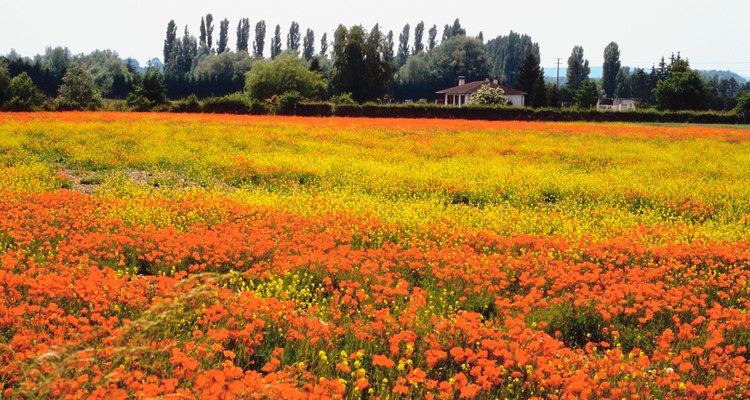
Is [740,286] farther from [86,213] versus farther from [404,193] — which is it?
[86,213]

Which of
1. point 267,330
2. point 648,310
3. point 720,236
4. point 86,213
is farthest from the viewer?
point 720,236

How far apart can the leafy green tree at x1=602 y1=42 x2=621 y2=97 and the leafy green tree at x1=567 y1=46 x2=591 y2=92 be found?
5.51 metres

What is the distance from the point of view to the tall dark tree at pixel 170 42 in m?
184

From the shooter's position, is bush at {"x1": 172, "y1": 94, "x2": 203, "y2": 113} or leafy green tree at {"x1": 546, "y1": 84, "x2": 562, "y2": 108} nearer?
bush at {"x1": 172, "y1": 94, "x2": 203, "y2": 113}

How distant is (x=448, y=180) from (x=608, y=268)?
861cm

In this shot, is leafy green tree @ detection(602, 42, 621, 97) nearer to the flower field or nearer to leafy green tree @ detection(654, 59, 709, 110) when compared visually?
leafy green tree @ detection(654, 59, 709, 110)

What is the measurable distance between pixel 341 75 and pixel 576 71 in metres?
94.2

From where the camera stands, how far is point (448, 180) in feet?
58.3

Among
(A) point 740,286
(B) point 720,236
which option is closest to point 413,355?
(A) point 740,286

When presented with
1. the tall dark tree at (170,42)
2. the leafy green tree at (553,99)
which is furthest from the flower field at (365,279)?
the tall dark tree at (170,42)

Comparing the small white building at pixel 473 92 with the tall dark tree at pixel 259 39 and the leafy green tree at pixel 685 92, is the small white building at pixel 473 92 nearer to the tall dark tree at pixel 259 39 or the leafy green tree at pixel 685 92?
the leafy green tree at pixel 685 92

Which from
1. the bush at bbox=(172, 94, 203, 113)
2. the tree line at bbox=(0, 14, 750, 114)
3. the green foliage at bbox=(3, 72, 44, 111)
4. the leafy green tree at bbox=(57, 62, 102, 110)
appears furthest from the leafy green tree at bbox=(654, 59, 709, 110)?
the green foliage at bbox=(3, 72, 44, 111)

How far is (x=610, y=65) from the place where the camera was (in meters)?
173

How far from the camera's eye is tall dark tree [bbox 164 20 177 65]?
183750 mm
